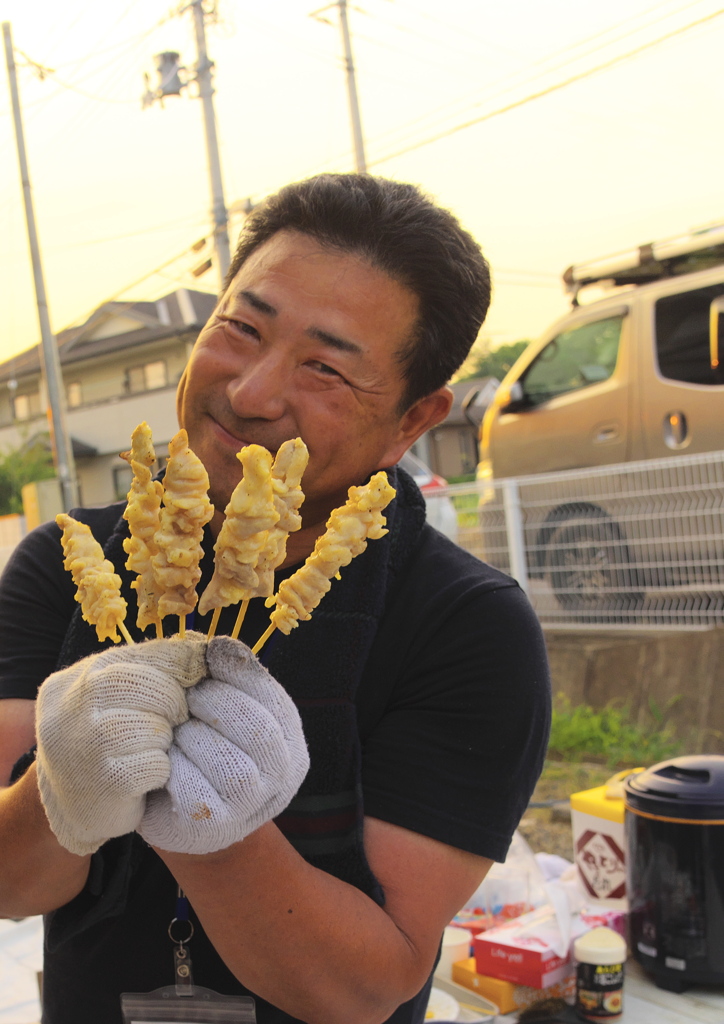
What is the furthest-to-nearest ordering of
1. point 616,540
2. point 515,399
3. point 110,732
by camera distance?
point 515,399
point 616,540
point 110,732

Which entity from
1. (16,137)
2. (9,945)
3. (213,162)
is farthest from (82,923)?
(16,137)

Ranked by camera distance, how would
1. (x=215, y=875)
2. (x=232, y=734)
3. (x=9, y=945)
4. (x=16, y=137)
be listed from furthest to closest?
1. (x=16, y=137)
2. (x=9, y=945)
3. (x=215, y=875)
4. (x=232, y=734)

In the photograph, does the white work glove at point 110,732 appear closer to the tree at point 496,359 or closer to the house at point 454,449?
the house at point 454,449

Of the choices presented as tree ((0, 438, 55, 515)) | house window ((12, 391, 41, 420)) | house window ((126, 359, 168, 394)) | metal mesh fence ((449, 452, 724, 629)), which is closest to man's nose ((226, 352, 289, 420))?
metal mesh fence ((449, 452, 724, 629))

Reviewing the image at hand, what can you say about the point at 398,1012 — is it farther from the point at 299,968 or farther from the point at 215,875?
the point at 215,875

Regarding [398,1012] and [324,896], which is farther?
[398,1012]

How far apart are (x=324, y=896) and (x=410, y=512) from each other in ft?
2.35

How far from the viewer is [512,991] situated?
2.52 metres

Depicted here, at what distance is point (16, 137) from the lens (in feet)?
54.6

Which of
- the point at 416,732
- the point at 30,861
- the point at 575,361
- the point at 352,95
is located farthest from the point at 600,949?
the point at 352,95

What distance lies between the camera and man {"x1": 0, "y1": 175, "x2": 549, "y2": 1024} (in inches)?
46.3

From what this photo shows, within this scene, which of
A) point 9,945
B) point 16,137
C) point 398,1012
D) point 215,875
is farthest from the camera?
point 16,137

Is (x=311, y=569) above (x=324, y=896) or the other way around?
above

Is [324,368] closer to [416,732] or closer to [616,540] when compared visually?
[416,732]
